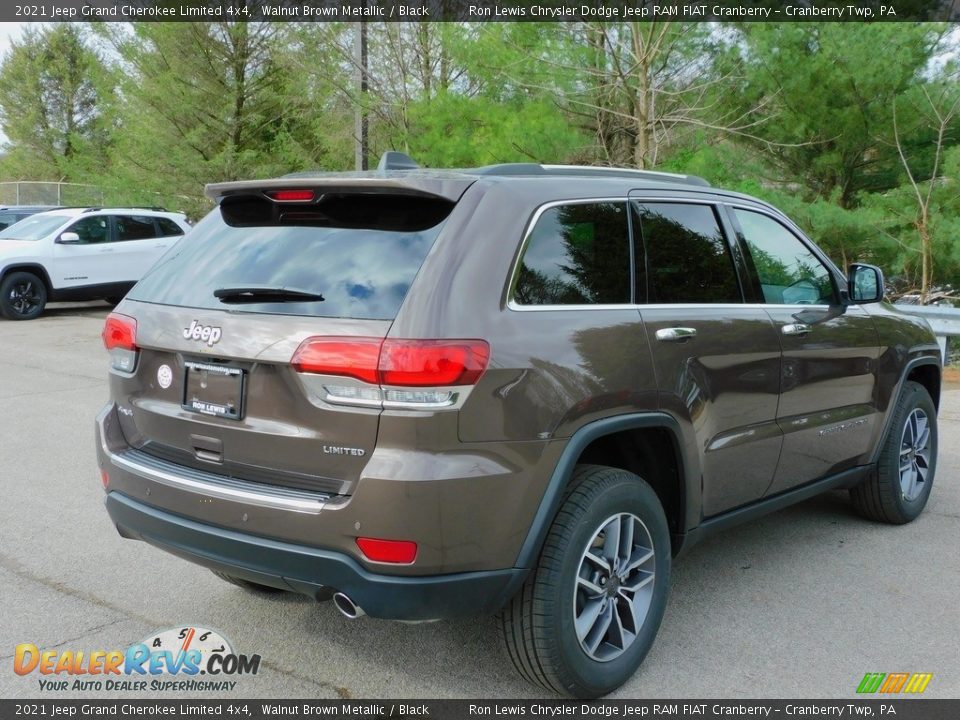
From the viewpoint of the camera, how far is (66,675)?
3631mm

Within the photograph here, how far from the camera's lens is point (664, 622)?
4.10 meters

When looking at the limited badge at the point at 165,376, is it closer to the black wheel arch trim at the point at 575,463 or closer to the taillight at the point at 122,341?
the taillight at the point at 122,341

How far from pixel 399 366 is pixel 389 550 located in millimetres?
555

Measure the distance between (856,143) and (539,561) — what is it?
11495mm

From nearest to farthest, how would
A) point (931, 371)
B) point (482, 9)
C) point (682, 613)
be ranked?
point (682, 613) → point (931, 371) → point (482, 9)

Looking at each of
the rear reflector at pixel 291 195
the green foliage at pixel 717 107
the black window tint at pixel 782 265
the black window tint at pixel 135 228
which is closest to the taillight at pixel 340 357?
the rear reflector at pixel 291 195

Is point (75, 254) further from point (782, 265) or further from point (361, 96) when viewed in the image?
point (782, 265)

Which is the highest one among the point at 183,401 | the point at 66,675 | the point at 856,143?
the point at 856,143

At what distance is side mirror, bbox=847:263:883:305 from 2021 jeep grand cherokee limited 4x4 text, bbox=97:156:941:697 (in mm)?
929

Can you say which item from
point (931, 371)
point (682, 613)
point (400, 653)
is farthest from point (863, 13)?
point (400, 653)

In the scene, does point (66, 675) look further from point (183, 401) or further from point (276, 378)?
point (276, 378)

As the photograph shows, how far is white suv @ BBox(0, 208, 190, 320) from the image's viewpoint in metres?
15.6

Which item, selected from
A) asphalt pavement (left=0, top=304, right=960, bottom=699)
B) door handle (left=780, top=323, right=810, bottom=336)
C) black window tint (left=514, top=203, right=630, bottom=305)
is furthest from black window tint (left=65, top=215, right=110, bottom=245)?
black window tint (left=514, top=203, right=630, bottom=305)

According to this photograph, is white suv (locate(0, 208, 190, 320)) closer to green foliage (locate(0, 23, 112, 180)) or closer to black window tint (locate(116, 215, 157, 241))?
black window tint (locate(116, 215, 157, 241))
